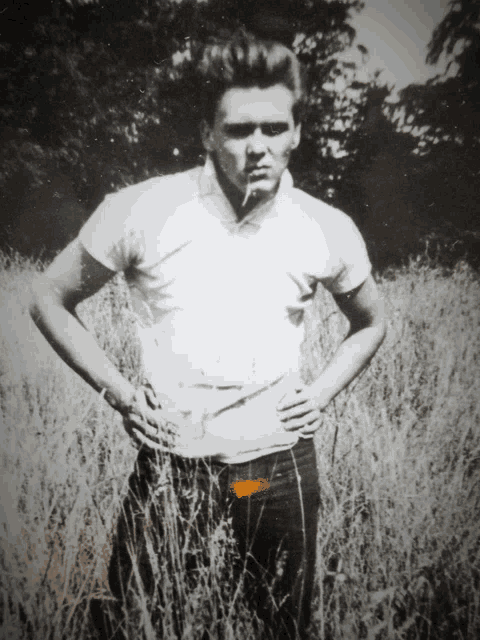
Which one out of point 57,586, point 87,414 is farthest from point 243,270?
point 57,586

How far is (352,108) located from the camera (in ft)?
5.12

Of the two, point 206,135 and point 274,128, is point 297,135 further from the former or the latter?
point 206,135

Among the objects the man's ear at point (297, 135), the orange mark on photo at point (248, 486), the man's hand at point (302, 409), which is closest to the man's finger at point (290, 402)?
the man's hand at point (302, 409)

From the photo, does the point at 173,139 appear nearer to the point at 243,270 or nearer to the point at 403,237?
the point at 243,270

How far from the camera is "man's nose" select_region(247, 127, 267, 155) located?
4.61ft

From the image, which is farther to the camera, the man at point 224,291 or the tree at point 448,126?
the tree at point 448,126

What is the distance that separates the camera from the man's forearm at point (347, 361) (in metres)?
1.58

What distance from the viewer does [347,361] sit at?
1602 millimetres

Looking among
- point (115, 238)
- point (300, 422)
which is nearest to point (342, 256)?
point (300, 422)

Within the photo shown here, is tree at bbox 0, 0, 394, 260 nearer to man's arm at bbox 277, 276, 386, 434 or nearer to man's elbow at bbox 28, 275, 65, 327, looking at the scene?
man's elbow at bbox 28, 275, 65, 327

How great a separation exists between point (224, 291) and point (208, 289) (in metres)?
0.05

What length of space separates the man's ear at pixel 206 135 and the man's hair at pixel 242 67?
0.05ft

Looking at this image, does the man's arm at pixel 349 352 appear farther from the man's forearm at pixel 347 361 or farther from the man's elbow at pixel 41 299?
the man's elbow at pixel 41 299

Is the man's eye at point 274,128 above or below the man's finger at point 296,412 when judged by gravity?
above
